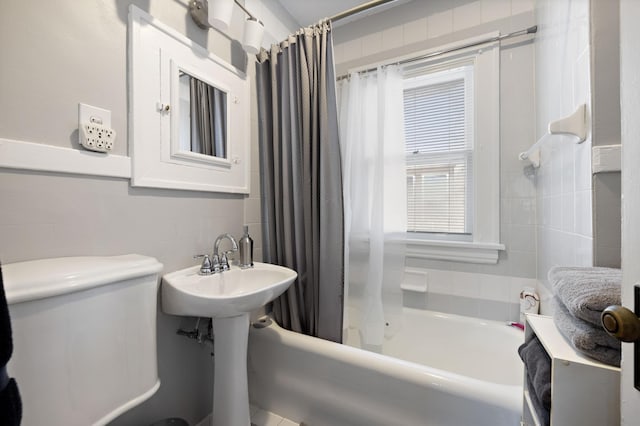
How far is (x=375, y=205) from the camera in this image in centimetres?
158

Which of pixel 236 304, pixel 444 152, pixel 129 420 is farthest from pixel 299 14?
pixel 129 420

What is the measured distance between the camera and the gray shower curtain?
1292 millimetres

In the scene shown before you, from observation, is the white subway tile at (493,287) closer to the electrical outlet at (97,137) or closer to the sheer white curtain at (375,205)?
the sheer white curtain at (375,205)

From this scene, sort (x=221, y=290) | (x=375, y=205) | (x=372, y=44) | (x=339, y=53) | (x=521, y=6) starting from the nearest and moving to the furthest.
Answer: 1. (x=221, y=290)
2. (x=521, y=6)
3. (x=375, y=205)
4. (x=372, y=44)
5. (x=339, y=53)

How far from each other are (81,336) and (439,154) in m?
1.92

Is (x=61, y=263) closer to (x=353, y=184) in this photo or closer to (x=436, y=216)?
(x=353, y=184)

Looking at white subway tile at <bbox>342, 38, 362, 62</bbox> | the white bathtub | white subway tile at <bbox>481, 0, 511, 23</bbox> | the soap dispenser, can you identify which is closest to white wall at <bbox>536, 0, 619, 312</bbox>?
white subway tile at <bbox>481, 0, 511, 23</bbox>

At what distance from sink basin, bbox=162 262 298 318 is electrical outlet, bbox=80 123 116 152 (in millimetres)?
523

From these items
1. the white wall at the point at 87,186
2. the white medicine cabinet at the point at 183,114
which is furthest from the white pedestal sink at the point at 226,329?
the white medicine cabinet at the point at 183,114

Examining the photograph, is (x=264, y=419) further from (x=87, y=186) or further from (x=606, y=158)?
(x=606, y=158)

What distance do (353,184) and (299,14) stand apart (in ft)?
4.22

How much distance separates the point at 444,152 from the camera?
1741 mm

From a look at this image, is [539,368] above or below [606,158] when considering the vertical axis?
below

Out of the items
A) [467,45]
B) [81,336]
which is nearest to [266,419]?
[81,336]
